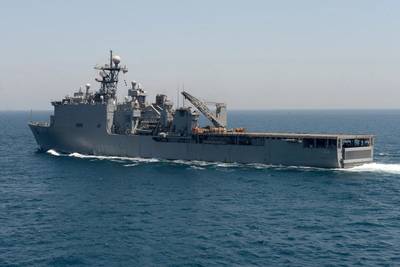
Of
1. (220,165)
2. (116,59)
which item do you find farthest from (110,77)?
(220,165)

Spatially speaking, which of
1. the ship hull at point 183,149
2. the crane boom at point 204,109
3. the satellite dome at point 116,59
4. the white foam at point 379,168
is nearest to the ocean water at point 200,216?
the white foam at point 379,168

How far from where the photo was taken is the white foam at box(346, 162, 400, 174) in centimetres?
5528

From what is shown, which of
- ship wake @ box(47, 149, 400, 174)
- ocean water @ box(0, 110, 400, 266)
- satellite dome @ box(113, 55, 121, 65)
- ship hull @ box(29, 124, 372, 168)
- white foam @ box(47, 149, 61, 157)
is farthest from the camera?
satellite dome @ box(113, 55, 121, 65)

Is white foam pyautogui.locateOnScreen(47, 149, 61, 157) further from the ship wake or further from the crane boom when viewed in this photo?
the crane boom

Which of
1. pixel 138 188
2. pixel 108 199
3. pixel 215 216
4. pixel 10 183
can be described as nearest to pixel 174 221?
pixel 215 216

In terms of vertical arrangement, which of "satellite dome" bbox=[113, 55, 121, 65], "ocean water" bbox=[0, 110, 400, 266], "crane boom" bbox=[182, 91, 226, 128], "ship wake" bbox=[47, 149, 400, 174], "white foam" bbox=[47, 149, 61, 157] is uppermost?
"satellite dome" bbox=[113, 55, 121, 65]

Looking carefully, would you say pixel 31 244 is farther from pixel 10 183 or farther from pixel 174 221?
Answer: pixel 10 183

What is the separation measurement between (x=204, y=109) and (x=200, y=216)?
33.2m

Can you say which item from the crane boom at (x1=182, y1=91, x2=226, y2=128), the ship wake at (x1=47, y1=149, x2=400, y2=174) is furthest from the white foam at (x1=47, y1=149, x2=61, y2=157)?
the crane boom at (x1=182, y1=91, x2=226, y2=128)

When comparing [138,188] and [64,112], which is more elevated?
[64,112]

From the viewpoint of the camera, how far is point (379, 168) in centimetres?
5659

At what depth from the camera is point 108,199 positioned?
43250 mm

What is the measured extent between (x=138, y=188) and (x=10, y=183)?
14.3 metres

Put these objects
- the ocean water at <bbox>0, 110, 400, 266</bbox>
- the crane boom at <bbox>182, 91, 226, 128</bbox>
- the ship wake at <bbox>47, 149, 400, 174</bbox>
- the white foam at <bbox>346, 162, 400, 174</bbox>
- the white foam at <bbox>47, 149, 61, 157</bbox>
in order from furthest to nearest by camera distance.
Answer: the white foam at <bbox>47, 149, 61, 157</bbox>, the crane boom at <bbox>182, 91, 226, 128</bbox>, the ship wake at <bbox>47, 149, 400, 174</bbox>, the white foam at <bbox>346, 162, 400, 174</bbox>, the ocean water at <bbox>0, 110, 400, 266</bbox>
